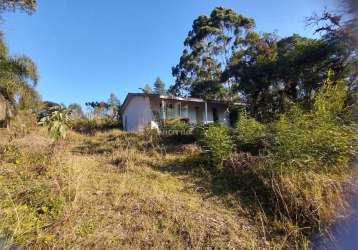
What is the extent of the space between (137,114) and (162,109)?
83.5 inches

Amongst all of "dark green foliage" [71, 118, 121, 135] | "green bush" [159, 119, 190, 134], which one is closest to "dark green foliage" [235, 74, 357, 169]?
"green bush" [159, 119, 190, 134]

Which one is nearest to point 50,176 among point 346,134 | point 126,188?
point 126,188

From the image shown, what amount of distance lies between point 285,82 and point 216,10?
13141 millimetres

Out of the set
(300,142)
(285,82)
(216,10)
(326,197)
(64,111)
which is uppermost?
(216,10)

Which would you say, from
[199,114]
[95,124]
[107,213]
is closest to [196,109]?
[199,114]

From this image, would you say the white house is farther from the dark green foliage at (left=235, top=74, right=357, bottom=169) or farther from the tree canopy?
the dark green foliage at (left=235, top=74, right=357, bottom=169)

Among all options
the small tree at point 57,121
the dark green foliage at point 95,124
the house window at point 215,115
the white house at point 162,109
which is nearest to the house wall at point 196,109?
the white house at point 162,109

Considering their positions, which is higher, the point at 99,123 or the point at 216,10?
the point at 216,10

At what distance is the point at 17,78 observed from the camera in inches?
457

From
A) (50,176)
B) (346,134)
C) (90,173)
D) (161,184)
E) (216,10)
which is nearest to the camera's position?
(346,134)

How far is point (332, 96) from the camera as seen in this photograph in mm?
4941

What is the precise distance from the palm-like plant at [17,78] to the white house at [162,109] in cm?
665

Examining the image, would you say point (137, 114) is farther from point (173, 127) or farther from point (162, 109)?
point (173, 127)

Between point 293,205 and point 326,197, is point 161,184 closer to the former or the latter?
point 293,205
